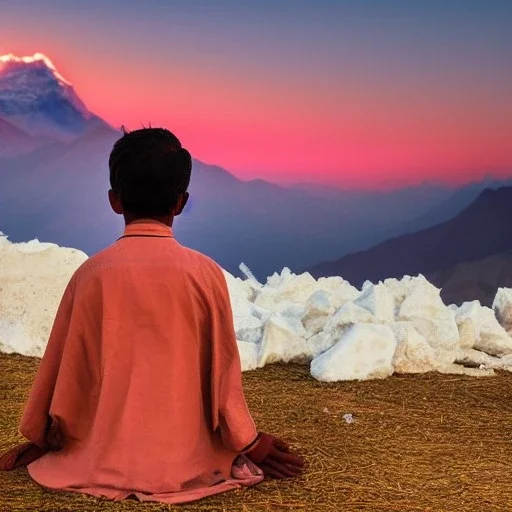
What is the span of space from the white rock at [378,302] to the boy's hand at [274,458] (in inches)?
150

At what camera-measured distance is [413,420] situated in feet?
18.0

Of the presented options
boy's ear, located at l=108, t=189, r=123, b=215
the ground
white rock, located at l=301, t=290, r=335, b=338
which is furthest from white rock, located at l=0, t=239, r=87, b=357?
boy's ear, located at l=108, t=189, r=123, b=215

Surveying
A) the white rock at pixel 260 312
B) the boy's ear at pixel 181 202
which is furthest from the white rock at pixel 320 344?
the boy's ear at pixel 181 202

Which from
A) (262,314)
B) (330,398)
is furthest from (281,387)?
(262,314)

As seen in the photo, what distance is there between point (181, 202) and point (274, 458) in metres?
1.25

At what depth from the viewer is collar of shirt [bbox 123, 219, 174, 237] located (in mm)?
3705

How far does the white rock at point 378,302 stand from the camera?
7813mm

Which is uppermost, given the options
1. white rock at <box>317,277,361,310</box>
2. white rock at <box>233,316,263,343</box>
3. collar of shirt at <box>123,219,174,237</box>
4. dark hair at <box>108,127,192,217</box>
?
dark hair at <box>108,127,192,217</box>

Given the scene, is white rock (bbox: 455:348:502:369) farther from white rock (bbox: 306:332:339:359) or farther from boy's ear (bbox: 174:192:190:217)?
boy's ear (bbox: 174:192:190:217)

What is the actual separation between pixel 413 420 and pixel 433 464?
40.9 inches

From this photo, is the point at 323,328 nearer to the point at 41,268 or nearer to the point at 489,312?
the point at 489,312

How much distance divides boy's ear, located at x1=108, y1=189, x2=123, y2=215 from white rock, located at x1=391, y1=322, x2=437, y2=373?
3.99 meters

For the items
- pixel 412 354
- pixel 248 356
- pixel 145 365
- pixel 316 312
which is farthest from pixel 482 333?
pixel 145 365

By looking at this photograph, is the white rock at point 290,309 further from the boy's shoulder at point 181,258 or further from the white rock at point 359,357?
the boy's shoulder at point 181,258
